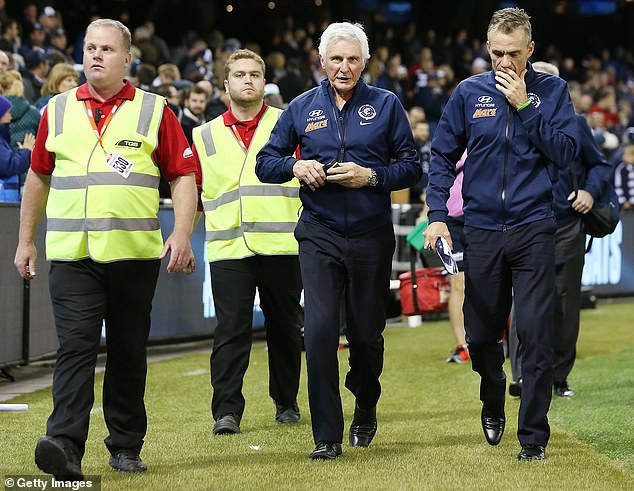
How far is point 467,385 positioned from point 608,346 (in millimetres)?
3398

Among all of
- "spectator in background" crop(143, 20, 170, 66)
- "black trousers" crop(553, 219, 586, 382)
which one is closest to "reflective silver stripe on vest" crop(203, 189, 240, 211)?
"black trousers" crop(553, 219, 586, 382)

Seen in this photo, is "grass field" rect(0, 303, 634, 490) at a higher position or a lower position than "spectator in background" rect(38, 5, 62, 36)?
lower

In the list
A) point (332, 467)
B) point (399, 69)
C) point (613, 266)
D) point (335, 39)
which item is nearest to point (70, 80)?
point (335, 39)

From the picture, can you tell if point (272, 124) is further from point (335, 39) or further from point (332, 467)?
point (332, 467)

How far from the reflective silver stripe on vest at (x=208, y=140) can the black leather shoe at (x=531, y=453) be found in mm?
2704

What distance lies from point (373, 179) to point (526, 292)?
38.7 inches

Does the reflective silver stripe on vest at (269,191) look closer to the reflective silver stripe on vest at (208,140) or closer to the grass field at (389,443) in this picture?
the reflective silver stripe on vest at (208,140)

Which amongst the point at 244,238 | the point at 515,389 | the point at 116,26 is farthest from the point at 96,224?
the point at 515,389

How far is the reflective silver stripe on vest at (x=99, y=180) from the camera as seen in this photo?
616 centimetres

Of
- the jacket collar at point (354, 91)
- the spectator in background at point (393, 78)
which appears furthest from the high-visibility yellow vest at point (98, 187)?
the spectator in background at point (393, 78)

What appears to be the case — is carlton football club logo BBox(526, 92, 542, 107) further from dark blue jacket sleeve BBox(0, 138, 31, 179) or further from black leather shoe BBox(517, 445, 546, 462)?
dark blue jacket sleeve BBox(0, 138, 31, 179)

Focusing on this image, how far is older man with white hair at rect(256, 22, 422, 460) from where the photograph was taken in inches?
263

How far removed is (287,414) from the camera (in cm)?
808

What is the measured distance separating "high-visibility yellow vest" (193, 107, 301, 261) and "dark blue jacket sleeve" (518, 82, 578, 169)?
192 cm
